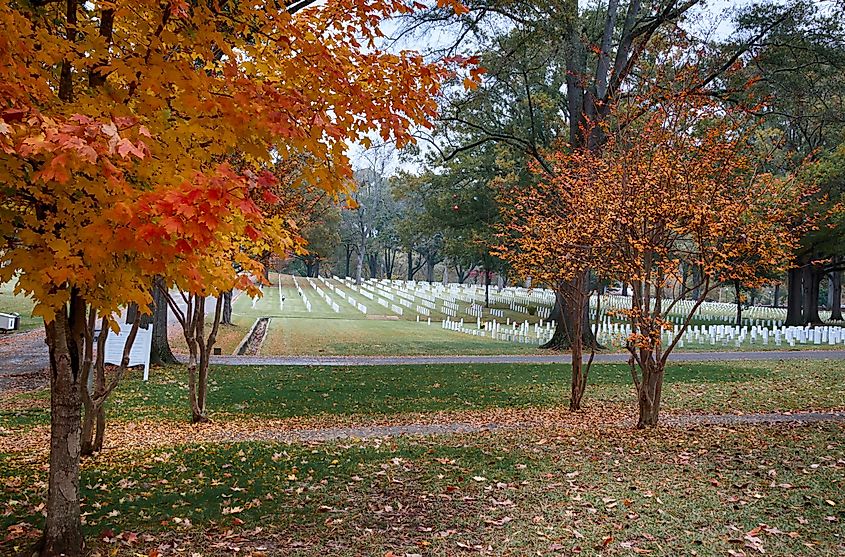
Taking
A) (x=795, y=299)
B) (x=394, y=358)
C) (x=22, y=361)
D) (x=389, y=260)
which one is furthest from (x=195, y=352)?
(x=389, y=260)

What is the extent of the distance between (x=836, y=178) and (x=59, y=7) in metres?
27.2

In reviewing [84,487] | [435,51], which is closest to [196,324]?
[84,487]

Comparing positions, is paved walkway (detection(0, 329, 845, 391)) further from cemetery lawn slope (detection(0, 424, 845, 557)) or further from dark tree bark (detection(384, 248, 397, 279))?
dark tree bark (detection(384, 248, 397, 279))

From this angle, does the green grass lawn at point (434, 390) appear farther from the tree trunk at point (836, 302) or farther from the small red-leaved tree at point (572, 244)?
the tree trunk at point (836, 302)

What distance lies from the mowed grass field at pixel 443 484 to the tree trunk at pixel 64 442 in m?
0.28

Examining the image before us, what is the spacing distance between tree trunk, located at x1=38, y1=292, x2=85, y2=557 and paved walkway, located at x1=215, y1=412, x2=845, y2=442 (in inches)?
153

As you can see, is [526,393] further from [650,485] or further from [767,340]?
[767,340]

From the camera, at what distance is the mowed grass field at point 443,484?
4.62 metres

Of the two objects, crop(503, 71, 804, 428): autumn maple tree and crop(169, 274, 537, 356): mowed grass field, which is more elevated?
crop(503, 71, 804, 428): autumn maple tree

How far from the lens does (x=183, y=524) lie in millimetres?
4848

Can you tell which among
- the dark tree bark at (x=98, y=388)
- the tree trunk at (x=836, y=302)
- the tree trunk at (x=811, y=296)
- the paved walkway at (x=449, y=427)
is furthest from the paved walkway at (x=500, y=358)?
the tree trunk at (x=836, y=302)

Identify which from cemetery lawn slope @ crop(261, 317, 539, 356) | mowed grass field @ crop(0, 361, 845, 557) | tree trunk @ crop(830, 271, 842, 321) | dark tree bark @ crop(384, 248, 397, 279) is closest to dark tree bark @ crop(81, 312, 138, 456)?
mowed grass field @ crop(0, 361, 845, 557)

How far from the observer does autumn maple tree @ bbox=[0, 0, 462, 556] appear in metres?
3.05

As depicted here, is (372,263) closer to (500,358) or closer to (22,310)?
(22,310)
